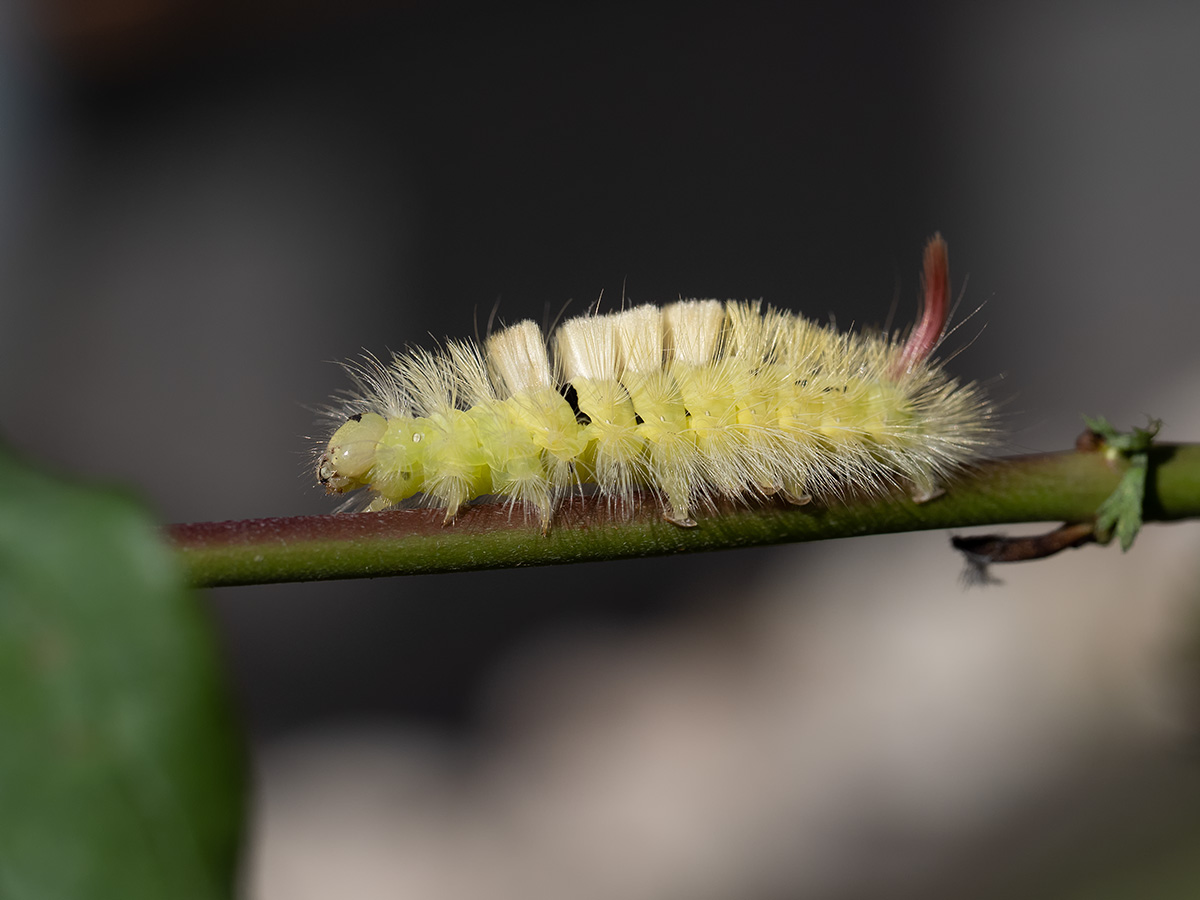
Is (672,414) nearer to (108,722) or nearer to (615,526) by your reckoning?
(615,526)

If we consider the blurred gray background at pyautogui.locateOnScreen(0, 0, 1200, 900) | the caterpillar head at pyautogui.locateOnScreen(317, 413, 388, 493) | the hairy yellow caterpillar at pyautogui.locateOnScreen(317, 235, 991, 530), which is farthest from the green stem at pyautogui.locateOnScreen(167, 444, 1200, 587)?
the blurred gray background at pyautogui.locateOnScreen(0, 0, 1200, 900)

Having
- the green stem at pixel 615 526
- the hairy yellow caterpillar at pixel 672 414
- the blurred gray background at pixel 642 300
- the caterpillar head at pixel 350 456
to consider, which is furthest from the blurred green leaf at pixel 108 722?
the blurred gray background at pixel 642 300

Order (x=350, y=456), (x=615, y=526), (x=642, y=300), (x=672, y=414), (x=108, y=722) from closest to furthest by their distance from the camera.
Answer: (x=108, y=722) < (x=615, y=526) < (x=350, y=456) < (x=672, y=414) < (x=642, y=300)

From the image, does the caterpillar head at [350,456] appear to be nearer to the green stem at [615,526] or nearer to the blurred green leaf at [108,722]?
the green stem at [615,526]

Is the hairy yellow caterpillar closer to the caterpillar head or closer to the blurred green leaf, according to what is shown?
the caterpillar head

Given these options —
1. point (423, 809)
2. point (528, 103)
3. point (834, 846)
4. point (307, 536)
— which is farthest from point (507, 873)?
point (528, 103)

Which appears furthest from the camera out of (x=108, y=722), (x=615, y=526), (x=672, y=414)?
(x=672, y=414)

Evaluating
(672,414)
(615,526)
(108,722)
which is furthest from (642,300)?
(108,722)
